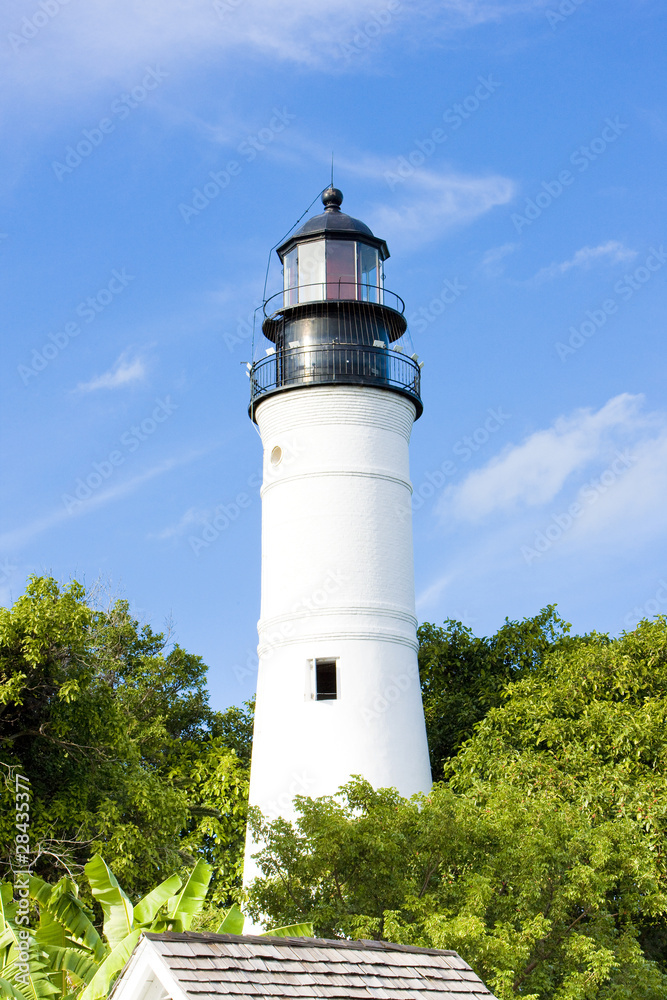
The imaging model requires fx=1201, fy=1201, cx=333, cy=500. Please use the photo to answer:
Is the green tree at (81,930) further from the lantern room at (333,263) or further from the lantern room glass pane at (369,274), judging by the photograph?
the lantern room glass pane at (369,274)

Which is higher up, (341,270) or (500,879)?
(341,270)

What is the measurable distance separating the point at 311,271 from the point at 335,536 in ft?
17.8

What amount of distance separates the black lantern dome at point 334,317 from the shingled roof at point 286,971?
14288mm

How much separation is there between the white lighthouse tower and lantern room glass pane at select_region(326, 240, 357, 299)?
3 centimetres

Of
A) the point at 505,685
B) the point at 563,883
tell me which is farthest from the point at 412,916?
the point at 505,685

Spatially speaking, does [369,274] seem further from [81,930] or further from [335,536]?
[81,930]

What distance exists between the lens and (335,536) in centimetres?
2172

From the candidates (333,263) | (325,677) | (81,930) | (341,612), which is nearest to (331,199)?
(333,263)

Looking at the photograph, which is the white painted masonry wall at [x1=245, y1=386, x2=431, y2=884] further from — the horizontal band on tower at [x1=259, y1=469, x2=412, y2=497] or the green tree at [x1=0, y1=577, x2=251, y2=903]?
the green tree at [x1=0, y1=577, x2=251, y2=903]

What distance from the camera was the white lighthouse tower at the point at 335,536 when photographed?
21016 millimetres

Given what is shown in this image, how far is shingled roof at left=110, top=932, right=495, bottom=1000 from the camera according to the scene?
808 cm

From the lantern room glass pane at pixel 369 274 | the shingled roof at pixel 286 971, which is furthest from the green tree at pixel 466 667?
the shingled roof at pixel 286 971

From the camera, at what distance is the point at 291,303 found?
76.9 feet

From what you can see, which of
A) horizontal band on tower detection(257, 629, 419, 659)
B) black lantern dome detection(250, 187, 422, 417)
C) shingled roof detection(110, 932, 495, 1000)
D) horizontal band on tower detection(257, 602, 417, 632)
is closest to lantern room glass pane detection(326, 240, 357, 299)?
black lantern dome detection(250, 187, 422, 417)
